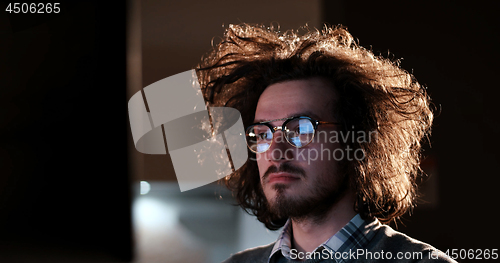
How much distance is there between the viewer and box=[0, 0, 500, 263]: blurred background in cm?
224

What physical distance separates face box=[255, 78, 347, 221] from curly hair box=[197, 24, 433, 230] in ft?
0.29

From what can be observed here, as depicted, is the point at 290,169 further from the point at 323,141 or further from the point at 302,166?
the point at 323,141

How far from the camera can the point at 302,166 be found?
1422 mm

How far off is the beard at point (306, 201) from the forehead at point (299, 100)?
0.72ft

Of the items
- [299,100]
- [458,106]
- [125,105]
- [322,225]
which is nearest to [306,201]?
[322,225]

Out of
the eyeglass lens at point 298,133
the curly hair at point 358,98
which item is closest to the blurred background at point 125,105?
A: the curly hair at point 358,98

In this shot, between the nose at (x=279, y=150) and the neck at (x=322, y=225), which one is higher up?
the nose at (x=279, y=150)

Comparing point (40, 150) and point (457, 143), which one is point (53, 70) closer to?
point (40, 150)

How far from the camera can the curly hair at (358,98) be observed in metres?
1.59

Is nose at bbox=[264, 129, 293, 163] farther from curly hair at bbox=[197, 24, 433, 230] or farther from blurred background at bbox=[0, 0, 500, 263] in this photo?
blurred background at bbox=[0, 0, 500, 263]

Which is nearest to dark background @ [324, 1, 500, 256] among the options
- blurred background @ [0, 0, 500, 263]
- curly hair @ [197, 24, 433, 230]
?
blurred background @ [0, 0, 500, 263]

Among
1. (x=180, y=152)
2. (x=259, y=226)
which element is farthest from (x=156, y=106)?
(x=259, y=226)

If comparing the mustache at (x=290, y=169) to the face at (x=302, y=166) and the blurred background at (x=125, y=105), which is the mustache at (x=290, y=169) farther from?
the blurred background at (x=125, y=105)

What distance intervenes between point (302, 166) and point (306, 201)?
0.13 m
